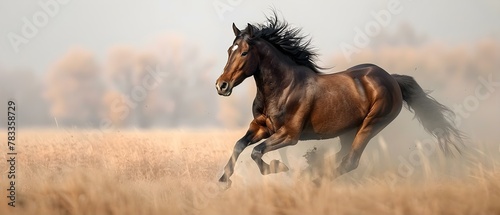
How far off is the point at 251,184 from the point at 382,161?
10.6 feet

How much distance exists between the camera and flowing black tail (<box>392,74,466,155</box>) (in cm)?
1084

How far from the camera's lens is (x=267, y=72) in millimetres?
9047

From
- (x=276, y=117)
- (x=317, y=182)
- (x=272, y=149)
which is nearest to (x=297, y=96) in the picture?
(x=276, y=117)

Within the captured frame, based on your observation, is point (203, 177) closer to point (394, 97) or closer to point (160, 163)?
point (160, 163)

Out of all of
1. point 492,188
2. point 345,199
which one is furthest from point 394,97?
point 345,199

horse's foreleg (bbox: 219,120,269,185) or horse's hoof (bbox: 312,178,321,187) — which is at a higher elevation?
horse's foreleg (bbox: 219,120,269,185)

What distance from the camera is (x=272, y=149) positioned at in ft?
28.8

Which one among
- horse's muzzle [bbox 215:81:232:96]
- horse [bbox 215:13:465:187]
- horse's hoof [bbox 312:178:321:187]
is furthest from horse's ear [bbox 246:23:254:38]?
horse's hoof [bbox 312:178:321:187]

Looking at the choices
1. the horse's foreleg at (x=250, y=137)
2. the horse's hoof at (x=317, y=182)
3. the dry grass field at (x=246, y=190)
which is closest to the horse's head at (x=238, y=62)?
the horse's foreleg at (x=250, y=137)

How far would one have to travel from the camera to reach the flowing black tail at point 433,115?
10.8m

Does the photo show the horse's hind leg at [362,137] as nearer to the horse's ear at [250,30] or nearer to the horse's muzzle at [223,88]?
the horse's muzzle at [223,88]

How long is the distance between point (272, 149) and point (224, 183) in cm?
73

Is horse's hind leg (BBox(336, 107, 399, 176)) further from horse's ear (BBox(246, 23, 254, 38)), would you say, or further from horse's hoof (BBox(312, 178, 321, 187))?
horse's ear (BBox(246, 23, 254, 38))

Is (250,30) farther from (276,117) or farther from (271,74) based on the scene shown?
(276,117)
